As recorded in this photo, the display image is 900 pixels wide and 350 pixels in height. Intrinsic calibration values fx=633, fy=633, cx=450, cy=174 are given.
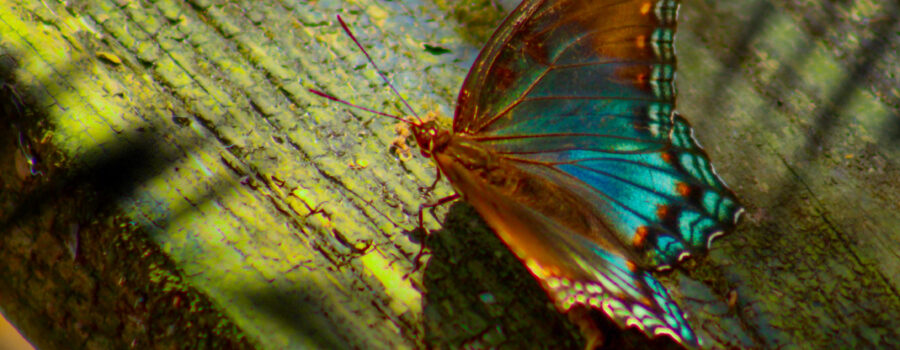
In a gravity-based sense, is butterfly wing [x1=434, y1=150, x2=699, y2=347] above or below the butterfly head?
Result: below

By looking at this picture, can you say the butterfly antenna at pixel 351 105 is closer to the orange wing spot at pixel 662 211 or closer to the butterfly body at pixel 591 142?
the butterfly body at pixel 591 142

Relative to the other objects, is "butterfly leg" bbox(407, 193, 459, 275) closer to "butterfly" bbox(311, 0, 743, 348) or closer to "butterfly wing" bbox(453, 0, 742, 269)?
"butterfly" bbox(311, 0, 743, 348)

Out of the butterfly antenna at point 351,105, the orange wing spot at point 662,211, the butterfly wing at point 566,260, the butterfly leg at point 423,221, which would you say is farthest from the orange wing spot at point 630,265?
the butterfly antenna at point 351,105

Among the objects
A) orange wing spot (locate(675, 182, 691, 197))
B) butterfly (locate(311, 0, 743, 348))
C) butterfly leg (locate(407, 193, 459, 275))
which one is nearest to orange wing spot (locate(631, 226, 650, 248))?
butterfly (locate(311, 0, 743, 348))

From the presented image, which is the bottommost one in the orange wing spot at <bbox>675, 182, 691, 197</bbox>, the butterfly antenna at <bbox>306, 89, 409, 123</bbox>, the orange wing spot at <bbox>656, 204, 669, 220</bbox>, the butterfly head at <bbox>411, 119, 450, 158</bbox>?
the orange wing spot at <bbox>656, 204, 669, 220</bbox>

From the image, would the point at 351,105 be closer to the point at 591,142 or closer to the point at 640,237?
the point at 591,142

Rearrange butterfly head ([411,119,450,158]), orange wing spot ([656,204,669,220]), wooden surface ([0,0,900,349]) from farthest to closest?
orange wing spot ([656,204,669,220]) → butterfly head ([411,119,450,158]) → wooden surface ([0,0,900,349])

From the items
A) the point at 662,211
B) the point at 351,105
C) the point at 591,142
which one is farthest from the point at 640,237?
the point at 351,105

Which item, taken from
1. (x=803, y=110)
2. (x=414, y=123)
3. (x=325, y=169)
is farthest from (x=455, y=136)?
(x=803, y=110)
